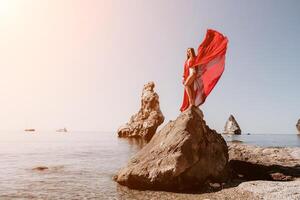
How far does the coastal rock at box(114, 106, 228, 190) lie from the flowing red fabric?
4.85 ft

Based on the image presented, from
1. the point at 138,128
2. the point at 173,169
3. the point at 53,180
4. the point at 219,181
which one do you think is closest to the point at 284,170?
the point at 219,181

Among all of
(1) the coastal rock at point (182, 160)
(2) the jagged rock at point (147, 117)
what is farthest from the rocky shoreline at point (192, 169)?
(2) the jagged rock at point (147, 117)

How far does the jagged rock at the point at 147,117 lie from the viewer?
91938 mm

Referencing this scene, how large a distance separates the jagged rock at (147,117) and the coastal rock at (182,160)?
71420mm

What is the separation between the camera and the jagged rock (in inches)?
3620

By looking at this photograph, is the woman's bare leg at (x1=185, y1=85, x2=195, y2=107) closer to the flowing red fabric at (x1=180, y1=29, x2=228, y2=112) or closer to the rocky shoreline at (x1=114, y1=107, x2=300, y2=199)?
the flowing red fabric at (x1=180, y1=29, x2=228, y2=112)

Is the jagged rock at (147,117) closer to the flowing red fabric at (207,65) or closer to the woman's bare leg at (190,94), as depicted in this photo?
the flowing red fabric at (207,65)

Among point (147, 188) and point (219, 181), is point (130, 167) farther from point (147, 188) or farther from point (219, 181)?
point (219, 181)

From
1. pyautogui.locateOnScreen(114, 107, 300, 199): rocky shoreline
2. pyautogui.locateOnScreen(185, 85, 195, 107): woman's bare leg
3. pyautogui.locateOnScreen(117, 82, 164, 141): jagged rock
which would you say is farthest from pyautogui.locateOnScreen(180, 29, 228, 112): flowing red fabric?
pyautogui.locateOnScreen(117, 82, 164, 141): jagged rock

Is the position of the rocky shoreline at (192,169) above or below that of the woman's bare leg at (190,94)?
below

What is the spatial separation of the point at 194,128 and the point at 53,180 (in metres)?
12.0

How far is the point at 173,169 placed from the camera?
17.3 m

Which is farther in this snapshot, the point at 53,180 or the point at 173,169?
the point at 53,180

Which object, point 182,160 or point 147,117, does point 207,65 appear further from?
point 147,117
